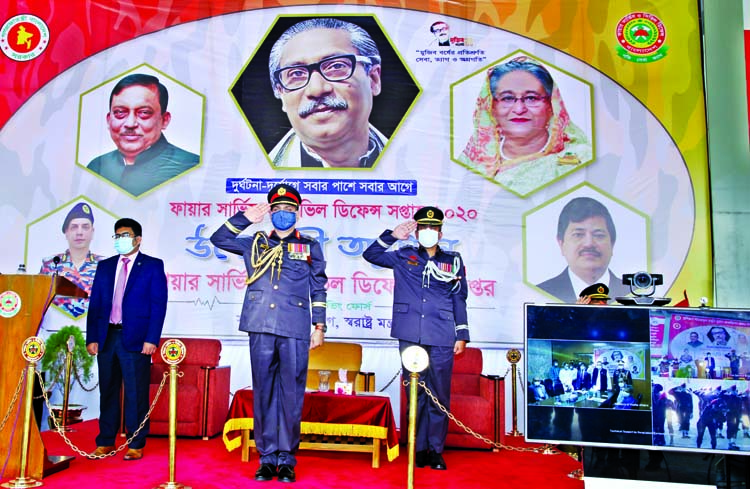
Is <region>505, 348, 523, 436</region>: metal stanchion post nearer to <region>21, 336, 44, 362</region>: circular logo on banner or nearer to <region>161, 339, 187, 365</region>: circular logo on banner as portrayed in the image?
<region>161, 339, 187, 365</region>: circular logo on banner

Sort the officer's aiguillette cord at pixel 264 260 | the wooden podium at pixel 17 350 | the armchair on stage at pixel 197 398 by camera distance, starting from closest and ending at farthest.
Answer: the wooden podium at pixel 17 350, the officer's aiguillette cord at pixel 264 260, the armchair on stage at pixel 197 398

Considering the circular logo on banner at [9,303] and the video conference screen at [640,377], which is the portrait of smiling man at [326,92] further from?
the video conference screen at [640,377]

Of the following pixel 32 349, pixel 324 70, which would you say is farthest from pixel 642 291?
pixel 324 70

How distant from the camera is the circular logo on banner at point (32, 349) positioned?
12.0 ft

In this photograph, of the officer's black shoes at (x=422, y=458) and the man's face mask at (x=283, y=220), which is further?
the officer's black shoes at (x=422, y=458)

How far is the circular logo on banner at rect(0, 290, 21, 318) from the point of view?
3.82 m

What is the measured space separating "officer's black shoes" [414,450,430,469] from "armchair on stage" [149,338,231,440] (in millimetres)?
1749

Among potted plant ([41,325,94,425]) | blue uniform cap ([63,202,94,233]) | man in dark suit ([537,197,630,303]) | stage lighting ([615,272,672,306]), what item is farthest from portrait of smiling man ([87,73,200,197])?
Answer: stage lighting ([615,272,672,306])

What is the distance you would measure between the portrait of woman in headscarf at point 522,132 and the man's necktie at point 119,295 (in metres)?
3.18

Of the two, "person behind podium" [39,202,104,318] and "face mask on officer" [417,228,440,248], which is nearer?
"face mask on officer" [417,228,440,248]

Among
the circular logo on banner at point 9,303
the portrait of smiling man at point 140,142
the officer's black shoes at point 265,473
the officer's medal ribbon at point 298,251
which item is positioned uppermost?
the portrait of smiling man at point 140,142

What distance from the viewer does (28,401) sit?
3680 mm

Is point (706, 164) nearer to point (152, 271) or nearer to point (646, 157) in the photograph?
point (646, 157)

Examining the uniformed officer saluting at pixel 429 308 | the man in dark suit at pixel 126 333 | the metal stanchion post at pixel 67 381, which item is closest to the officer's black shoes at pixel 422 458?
the uniformed officer saluting at pixel 429 308
